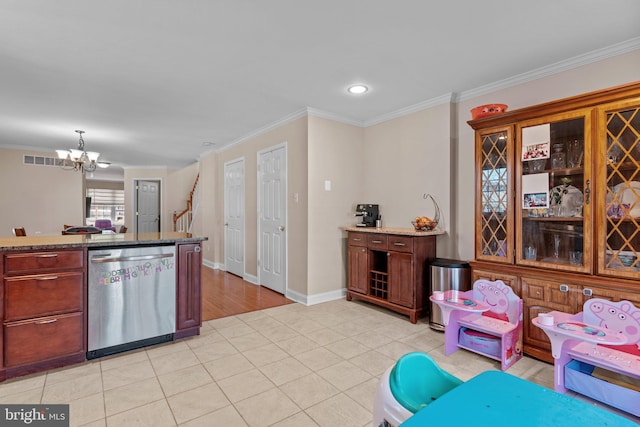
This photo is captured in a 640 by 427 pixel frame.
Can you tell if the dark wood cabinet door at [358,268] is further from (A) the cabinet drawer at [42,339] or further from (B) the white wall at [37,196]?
(B) the white wall at [37,196]

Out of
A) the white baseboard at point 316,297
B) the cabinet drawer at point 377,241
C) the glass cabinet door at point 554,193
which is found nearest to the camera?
the glass cabinet door at point 554,193

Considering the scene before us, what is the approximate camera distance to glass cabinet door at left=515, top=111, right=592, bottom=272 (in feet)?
7.72

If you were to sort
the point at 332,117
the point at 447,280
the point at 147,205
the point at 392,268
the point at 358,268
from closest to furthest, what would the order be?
the point at 447,280, the point at 392,268, the point at 358,268, the point at 332,117, the point at 147,205

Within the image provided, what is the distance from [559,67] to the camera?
2.79 meters

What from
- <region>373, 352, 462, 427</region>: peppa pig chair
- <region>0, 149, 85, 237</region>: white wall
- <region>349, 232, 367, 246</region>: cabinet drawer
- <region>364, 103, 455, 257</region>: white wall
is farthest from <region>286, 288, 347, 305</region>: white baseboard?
<region>0, 149, 85, 237</region>: white wall

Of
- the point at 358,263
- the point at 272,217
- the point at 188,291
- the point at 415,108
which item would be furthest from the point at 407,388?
the point at 272,217

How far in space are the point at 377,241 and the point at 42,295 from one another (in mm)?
3099

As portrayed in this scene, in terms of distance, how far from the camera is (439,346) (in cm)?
279

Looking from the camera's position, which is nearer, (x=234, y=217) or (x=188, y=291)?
(x=188, y=291)

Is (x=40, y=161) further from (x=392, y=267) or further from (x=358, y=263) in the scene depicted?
(x=392, y=267)

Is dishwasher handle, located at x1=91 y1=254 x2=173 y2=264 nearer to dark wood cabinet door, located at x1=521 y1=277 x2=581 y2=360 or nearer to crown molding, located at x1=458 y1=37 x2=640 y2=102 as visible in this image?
dark wood cabinet door, located at x1=521 y1=277 x2=581 y2=360

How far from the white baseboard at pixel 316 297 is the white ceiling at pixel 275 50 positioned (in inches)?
95.0

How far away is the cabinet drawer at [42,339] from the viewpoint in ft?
7.23

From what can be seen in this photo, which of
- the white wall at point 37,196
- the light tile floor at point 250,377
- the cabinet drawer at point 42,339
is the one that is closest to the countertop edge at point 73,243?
the cabinet drawer at point 42,339
